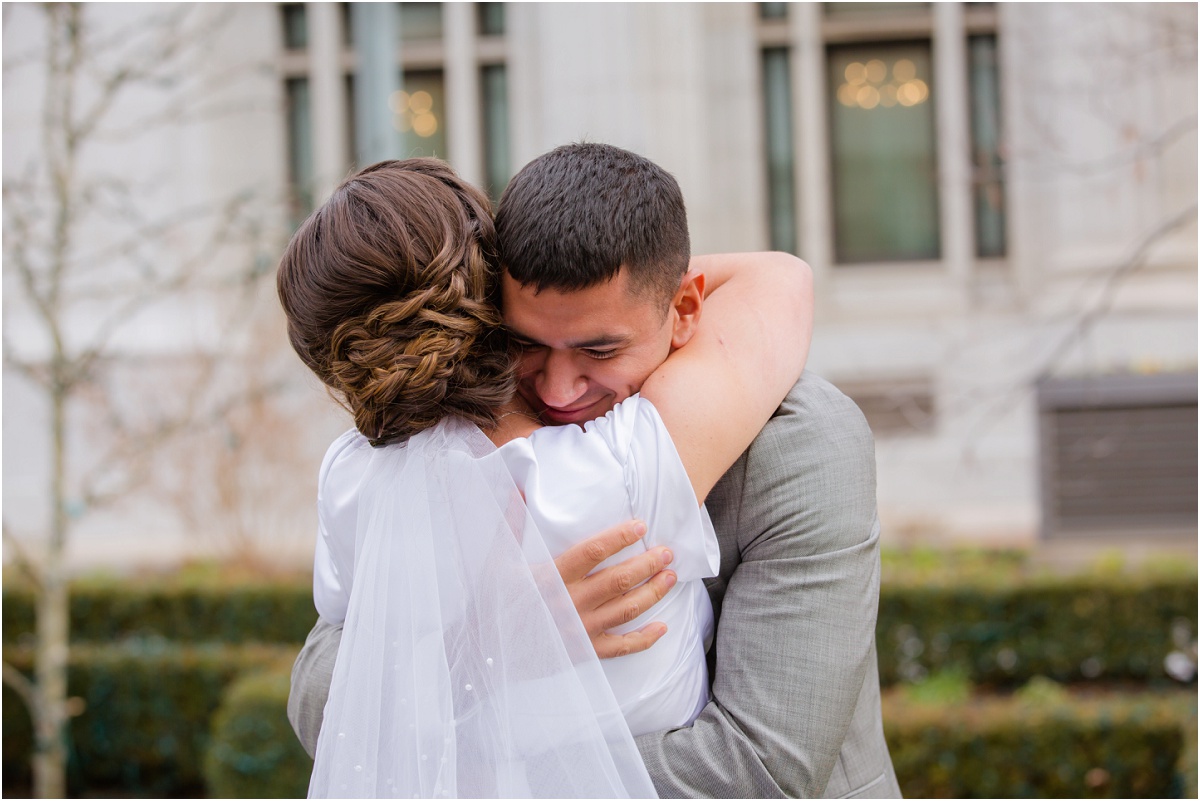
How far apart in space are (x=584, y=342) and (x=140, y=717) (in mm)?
5105

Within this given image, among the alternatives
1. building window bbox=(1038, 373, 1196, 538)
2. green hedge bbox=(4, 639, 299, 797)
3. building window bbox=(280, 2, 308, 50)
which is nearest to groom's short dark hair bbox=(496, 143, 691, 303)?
green hedge bbox=(4, 639, 299, 797)

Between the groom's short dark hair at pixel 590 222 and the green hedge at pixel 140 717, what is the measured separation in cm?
451

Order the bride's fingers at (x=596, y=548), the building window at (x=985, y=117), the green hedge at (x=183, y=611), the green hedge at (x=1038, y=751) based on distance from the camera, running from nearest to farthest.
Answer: the bride's fingers at (x=596, y=548), the green hedge at (x=1038, y=751), the green hedge at (x=183, y=611), the building window at (x=985, y=117)

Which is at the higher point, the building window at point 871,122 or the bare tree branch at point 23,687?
the building window at point 871,122

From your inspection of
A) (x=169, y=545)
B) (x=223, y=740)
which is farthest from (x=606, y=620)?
(x=169, y=545)

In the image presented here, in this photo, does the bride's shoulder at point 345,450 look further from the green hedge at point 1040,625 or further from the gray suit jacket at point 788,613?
the green hedge at point 1040,625

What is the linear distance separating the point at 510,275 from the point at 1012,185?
10.3m

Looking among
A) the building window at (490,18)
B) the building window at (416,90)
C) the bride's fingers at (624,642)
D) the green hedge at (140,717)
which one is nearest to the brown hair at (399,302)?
the bride's fingers at (624,642)

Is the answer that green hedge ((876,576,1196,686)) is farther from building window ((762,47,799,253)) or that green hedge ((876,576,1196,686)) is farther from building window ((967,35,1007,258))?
building window ((762,47,799,253))

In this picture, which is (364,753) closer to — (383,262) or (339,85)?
(383,262)

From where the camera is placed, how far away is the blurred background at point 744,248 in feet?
19.5

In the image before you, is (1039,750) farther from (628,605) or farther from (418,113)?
(418,113)

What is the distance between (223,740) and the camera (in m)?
4.79

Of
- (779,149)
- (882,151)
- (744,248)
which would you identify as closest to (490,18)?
(779,149)
